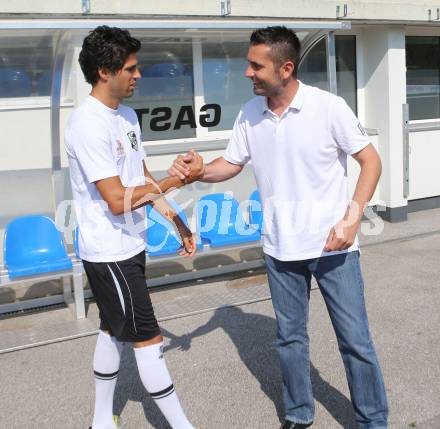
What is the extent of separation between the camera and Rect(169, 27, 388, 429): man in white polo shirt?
2.75 metres

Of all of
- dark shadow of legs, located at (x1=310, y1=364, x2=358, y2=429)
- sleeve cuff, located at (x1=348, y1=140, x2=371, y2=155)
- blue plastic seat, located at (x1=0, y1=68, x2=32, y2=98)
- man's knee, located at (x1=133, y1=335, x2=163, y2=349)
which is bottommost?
dark shadow of legs, located at (x1=310, y1=364, x2=358, y2=429)

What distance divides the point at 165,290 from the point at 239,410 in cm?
240

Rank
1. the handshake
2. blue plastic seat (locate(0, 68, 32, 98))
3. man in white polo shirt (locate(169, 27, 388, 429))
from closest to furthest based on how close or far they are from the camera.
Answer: man in white polo shirt (locate(169, 27, 388, 429)), the handshake, blue plastic seat (locate(0, 68, 32, 98))

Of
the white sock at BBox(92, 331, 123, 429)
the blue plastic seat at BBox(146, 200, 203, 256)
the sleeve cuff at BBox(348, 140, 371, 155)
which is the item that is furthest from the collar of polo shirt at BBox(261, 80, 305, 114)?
the blue plastic seat at BBox(146, 200, 203, 256)

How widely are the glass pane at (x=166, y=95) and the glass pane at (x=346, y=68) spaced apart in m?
2.49

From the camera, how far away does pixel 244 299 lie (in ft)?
17.0

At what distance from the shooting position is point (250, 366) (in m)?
3.90

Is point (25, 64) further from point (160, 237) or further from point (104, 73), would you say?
point (104, 73)

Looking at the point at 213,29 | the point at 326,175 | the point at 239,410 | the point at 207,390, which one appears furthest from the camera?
the point at 213,29

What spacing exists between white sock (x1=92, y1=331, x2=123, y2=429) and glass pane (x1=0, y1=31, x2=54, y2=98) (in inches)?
106

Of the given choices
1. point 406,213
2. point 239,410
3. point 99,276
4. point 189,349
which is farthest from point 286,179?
point 406,213

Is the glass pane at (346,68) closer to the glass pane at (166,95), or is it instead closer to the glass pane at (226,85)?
the glass pane at (226,85)

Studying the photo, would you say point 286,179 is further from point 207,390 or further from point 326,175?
point 207,390

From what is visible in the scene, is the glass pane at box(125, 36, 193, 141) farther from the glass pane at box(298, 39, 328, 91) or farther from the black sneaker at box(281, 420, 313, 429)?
the black sneaker at box(281, 420, 313, 429)
